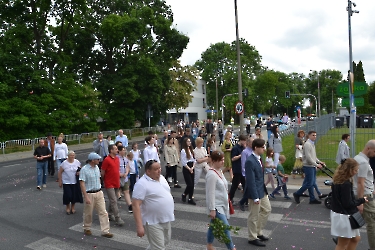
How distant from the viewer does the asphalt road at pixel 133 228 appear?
20.3 ft

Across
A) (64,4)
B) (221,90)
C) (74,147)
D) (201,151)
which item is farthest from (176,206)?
(221,90)

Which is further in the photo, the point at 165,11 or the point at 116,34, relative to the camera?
the point at 165,11

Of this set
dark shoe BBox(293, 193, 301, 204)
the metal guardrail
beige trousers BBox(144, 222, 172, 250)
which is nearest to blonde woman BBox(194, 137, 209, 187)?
dark shoe BBox(293, 193, 301, 204)

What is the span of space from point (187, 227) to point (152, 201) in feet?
9.53

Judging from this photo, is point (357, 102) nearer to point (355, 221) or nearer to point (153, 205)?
point (355, 221)

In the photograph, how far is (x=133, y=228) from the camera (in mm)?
7254

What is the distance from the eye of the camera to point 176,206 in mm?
8922

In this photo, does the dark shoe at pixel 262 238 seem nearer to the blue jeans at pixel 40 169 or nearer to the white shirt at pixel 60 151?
the blue jeans at pixel 40 169

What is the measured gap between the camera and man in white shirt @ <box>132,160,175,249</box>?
448 centimetres

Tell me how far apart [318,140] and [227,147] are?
6351 mm

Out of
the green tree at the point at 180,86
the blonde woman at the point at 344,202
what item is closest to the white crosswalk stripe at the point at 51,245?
the blonde woman at the point at 344,202

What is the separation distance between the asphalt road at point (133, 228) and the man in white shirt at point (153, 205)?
170 centimetres

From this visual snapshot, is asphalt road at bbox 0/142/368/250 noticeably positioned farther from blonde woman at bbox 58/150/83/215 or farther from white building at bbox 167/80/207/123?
white building at bbox 167/80/207/123

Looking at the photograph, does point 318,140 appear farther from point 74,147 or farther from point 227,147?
point 74,147
